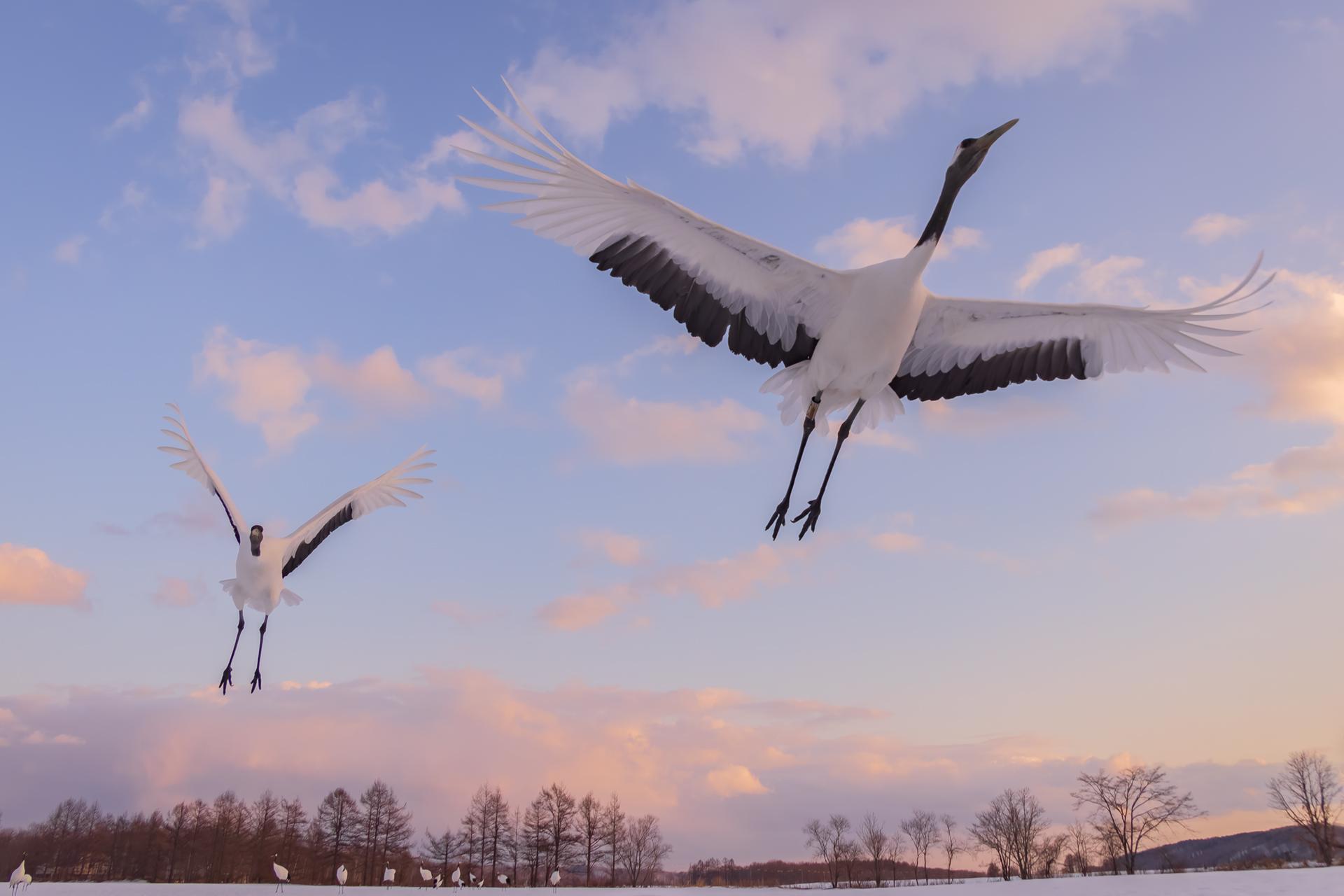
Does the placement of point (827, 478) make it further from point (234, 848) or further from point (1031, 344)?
point (234, 848)

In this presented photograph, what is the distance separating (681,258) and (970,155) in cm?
268

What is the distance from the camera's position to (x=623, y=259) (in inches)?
347

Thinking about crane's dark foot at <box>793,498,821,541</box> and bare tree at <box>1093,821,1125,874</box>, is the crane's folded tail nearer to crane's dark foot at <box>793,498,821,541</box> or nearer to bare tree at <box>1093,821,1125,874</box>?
crane's dark foot at <box>793,498,821,541</box>

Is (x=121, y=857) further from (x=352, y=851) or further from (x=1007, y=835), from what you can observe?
(x=1007, y=835)

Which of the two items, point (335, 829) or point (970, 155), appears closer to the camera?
point (970, 155)

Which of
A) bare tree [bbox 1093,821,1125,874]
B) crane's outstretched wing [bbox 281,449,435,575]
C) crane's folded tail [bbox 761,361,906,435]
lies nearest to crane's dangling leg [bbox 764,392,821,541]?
crane's folded tail [bbox 761,361,906,435]

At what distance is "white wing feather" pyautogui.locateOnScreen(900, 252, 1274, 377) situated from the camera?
953 cm

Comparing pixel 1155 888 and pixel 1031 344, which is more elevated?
pixel 1031 344

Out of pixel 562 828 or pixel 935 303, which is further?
pixel 562 828

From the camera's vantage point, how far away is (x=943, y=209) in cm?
848

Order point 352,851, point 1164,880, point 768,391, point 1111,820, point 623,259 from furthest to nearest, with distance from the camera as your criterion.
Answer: point 352,851, point 1111,820, point 1164,880, point 768,391, point 623,259

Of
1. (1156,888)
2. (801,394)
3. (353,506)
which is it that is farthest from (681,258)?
(1156,888)

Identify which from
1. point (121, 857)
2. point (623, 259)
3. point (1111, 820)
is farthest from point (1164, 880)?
point (121, 857)

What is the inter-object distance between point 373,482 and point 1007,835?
5326 cm
